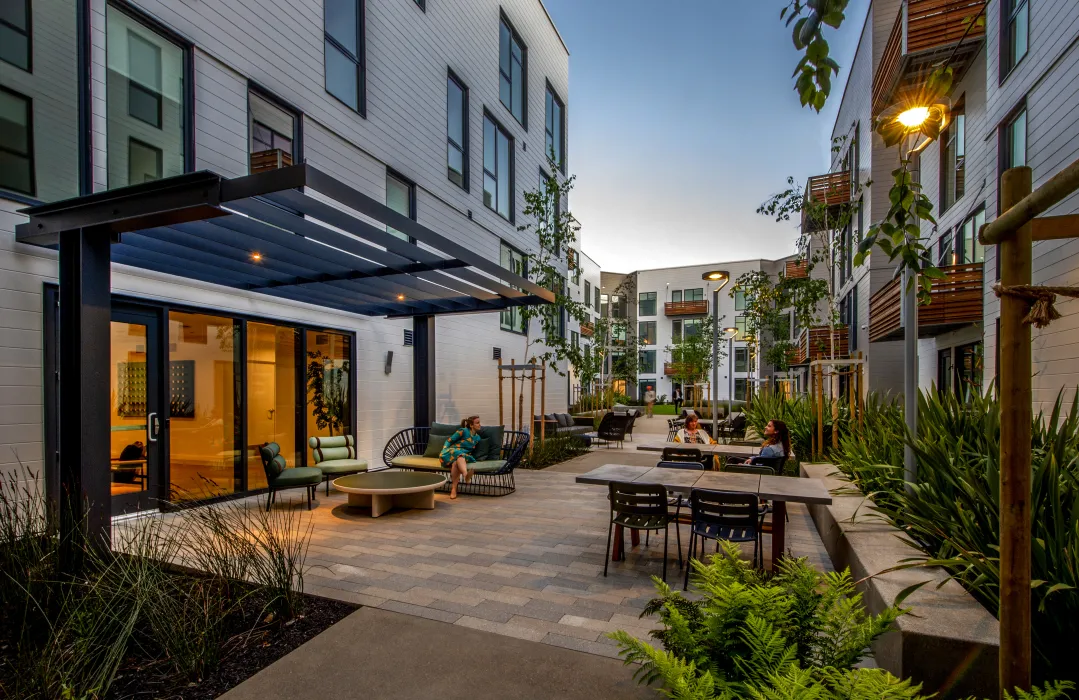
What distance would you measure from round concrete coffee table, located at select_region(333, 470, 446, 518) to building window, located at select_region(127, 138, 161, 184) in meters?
4.36

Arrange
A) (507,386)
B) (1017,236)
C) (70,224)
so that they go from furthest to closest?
(507,386), (70,224), (1017,236)

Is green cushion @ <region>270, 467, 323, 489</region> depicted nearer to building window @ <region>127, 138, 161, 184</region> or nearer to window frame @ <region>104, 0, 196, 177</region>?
building window @ <region>127, 138, 161, 184</region>

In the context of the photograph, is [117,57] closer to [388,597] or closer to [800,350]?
[388,597]

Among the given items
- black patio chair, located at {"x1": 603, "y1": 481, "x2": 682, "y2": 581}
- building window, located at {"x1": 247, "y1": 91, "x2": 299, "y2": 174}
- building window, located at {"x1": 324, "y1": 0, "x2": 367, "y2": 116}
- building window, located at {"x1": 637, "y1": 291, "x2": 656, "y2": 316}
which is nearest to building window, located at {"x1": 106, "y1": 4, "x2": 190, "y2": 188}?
building window, located at {"x1": 247, "y1": 91, "x2": 299, "y2": 174}

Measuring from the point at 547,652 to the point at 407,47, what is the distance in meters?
11.8

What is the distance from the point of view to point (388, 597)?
171 inches

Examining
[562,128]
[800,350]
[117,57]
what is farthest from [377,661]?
[800,350]

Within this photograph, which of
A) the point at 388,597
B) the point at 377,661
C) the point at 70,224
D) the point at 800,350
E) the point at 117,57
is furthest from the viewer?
the point at 800,350

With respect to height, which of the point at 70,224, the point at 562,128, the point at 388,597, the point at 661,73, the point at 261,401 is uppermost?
the point at 562,128

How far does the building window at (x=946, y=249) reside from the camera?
1164 cm

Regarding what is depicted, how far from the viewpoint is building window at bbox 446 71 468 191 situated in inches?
518

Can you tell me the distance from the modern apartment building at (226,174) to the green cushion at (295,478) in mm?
1097

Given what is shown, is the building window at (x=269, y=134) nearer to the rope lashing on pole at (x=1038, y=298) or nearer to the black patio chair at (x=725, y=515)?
the black patio chair at (x=725, y=515)

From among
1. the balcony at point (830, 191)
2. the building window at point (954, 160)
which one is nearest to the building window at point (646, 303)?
the balcony at point (830, 191)
